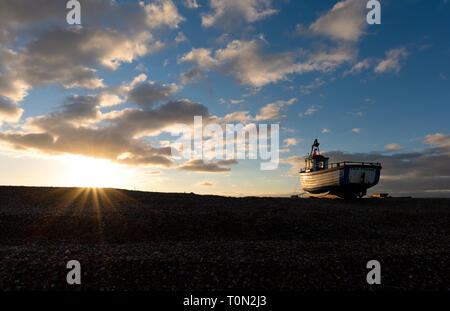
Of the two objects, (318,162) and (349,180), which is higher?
(318,162)

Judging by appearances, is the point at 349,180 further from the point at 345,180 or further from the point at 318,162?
the point at 318,162

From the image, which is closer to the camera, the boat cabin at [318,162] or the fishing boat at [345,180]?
the fishing boat at [345,180]

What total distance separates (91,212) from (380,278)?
21.0 m

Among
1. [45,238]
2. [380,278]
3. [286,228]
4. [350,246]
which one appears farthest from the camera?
[286,228]

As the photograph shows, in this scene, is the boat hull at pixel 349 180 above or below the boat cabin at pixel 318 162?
below

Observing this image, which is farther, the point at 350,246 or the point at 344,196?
the point at 344,196

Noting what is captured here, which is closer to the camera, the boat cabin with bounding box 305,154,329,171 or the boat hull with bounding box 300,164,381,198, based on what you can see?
the boat hull with bounding box 300,164,381,198

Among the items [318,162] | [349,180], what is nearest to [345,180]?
[349,180]

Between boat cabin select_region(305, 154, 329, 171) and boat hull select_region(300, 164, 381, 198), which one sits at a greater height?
boat cabin select_region(305, 154, 329, 171)

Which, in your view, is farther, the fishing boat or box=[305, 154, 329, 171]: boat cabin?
box=[305, 154, 329, 171]: boat cabin

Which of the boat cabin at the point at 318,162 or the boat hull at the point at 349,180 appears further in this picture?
the boat cabin at the point at 318,162

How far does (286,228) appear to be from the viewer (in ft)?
66.1
